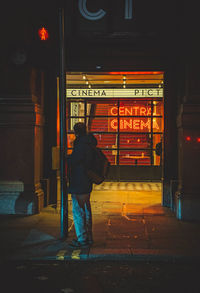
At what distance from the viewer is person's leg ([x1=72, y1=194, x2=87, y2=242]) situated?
21.4 feet

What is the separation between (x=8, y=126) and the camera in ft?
30.0

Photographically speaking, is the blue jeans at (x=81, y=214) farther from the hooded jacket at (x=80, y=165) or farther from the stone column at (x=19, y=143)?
the stone column at (x=19, y=143)

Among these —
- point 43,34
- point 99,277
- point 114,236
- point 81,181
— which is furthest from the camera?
point 43,34

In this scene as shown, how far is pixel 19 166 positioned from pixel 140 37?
14.8 feet

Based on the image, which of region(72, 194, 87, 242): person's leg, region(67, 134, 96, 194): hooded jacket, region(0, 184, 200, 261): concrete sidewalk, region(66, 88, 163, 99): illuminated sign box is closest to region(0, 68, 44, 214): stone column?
region(0, 184, 200, 261): concrete sidewalk

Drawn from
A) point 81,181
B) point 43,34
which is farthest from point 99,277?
point 43,34

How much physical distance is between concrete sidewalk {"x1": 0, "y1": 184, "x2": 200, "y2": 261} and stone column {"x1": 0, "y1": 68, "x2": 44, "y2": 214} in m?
0.45

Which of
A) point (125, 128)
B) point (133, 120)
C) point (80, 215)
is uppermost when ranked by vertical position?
point (133, 120)

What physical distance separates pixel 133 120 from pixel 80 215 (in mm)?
9629

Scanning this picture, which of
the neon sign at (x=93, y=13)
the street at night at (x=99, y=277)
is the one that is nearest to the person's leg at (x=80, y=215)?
the street at night at (x=99, y=277)

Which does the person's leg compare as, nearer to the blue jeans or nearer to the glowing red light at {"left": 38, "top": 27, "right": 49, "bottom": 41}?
the blue jeans

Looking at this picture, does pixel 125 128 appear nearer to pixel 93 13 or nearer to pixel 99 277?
pixel 93 13

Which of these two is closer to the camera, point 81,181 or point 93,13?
point 81,181

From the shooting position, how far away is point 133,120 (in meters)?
15.7
